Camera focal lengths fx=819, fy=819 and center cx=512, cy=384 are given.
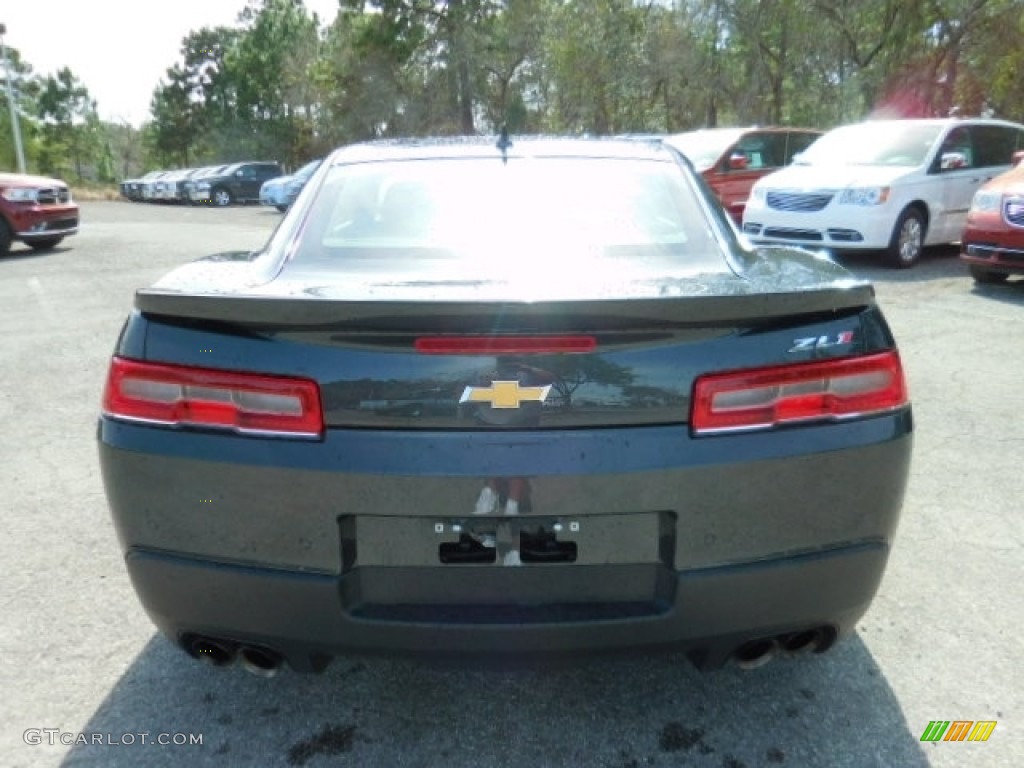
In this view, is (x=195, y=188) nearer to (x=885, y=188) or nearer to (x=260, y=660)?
(x=885, y=188)

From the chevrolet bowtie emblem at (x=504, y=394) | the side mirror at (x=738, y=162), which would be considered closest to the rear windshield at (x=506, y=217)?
the chevrolet bowtie emblem at (x=504, y=394)

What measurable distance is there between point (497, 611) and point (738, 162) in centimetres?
1180

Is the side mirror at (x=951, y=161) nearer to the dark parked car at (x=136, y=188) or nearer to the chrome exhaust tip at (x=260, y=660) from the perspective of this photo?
the chrome exhaust tip at (x=260, y=660)

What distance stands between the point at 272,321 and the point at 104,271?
33.6 ft

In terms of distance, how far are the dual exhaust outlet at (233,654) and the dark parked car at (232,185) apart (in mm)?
30116

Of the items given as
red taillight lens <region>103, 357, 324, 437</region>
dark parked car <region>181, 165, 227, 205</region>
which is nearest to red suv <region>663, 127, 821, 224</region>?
red taillight lens <region>103, 357, 324, 437</region>

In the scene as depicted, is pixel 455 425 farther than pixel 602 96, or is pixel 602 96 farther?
pixel 602 96

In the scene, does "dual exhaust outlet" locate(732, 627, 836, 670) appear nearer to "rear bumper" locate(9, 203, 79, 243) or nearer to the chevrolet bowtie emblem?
the chevrolet bowtie emblem

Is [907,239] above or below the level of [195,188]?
above

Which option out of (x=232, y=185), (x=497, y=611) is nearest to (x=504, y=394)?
(x=497, y=611)

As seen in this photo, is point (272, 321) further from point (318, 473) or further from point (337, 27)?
point (337, 27)

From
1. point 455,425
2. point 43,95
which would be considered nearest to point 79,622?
point 455,425

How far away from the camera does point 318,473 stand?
1736 mm

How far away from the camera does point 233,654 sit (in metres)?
1.98
